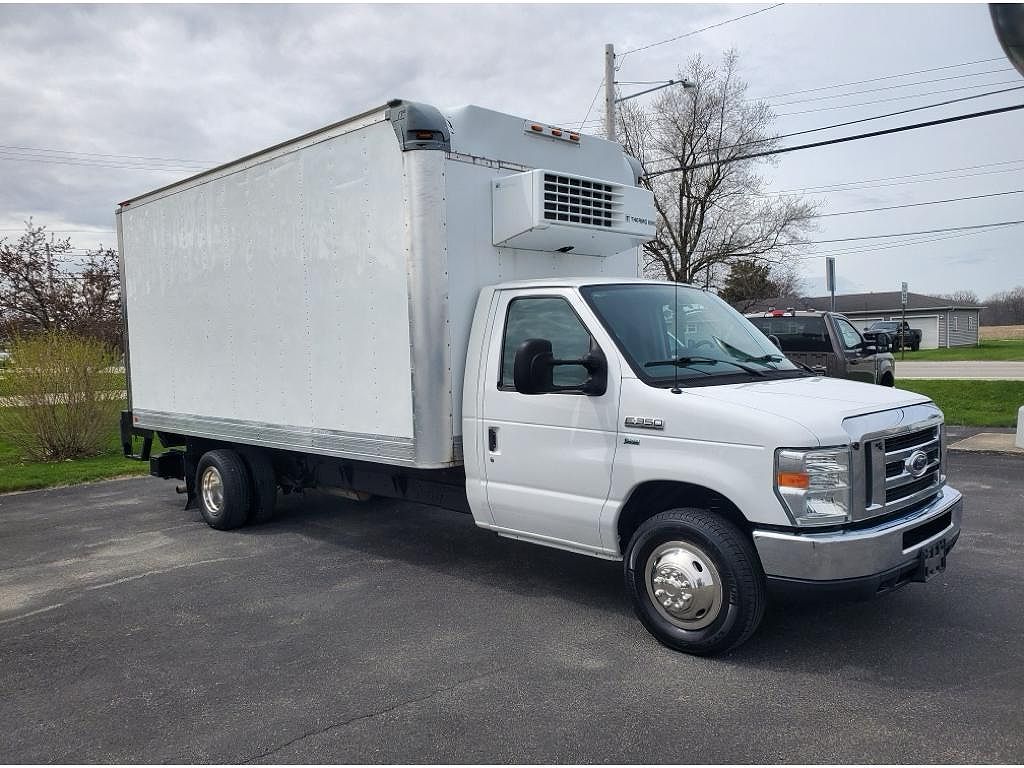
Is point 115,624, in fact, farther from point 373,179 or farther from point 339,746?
point 373,179

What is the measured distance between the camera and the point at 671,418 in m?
4.64

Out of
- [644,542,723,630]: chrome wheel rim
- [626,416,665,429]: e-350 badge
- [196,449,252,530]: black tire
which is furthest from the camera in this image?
[196,449,252,530]: black tire

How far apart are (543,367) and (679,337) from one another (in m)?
1.04

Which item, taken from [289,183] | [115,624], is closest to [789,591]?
[115,624]

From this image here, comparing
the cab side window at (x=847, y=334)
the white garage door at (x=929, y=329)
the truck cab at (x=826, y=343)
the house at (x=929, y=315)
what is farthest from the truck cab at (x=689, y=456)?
the white garage door at (x=929, y=329)

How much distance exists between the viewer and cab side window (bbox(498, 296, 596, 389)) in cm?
523

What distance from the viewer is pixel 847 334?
13977 millimetres

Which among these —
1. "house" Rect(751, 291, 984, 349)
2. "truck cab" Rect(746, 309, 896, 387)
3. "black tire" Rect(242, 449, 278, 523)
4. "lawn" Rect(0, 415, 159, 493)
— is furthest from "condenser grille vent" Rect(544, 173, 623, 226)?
"house" Rect(751, 291, 984, 349)

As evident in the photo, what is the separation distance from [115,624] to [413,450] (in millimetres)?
2282

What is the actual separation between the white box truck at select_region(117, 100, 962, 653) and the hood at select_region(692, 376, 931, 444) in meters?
0.02

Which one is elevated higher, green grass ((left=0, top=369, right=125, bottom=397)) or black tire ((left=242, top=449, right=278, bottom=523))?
green grass ((left=0, top=369, right=125, bottom=397))

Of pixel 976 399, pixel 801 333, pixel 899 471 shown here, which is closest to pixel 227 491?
pixel 899 471

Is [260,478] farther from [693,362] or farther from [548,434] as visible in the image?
[693,362]

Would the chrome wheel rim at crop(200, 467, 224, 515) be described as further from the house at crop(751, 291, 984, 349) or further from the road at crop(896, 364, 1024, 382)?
the house at crop(751, 291, 984, 349)
